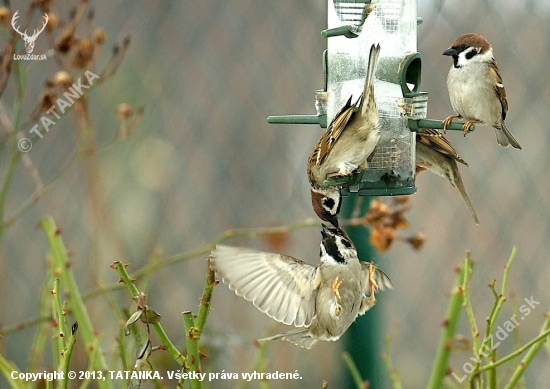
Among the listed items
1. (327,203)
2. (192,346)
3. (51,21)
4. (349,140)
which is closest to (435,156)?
(349,140)

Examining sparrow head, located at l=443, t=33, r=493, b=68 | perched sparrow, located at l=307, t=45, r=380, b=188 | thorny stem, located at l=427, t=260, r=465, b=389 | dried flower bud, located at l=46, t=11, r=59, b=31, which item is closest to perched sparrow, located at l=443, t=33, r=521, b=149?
sparrow head, located at l=443, t=33, r=493, b=68

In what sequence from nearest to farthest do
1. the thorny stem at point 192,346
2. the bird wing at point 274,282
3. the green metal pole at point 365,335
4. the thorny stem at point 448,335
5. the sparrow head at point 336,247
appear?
1. the thorny stem at point 192,346
2. the thorny stem at point 448,335
3. the bird wing at point 274,282
4. the sparrow head at point 336,247
5. the green metal pole at point 365,335

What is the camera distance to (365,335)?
3.15 m

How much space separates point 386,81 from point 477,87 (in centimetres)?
32

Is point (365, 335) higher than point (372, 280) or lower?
lower

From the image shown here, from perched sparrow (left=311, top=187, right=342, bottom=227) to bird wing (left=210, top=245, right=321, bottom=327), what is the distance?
0.20 meters

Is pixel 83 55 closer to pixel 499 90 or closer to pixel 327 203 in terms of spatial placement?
pixel 327 203

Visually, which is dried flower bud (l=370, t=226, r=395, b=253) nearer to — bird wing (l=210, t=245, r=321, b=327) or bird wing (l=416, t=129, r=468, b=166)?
bird wing (l=416, t=129, r=468, b=166)

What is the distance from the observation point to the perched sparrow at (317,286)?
1.78 meters

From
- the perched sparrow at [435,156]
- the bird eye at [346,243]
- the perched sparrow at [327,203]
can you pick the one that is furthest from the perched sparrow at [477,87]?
the bird eye at [346,243]

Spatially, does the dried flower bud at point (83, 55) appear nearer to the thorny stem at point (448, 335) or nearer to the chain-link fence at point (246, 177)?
the chain-link fence at point (246, 177)

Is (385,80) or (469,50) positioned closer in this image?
(385,80)

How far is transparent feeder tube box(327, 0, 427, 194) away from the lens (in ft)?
7.76

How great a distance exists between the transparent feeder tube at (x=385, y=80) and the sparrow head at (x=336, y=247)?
52 cm
